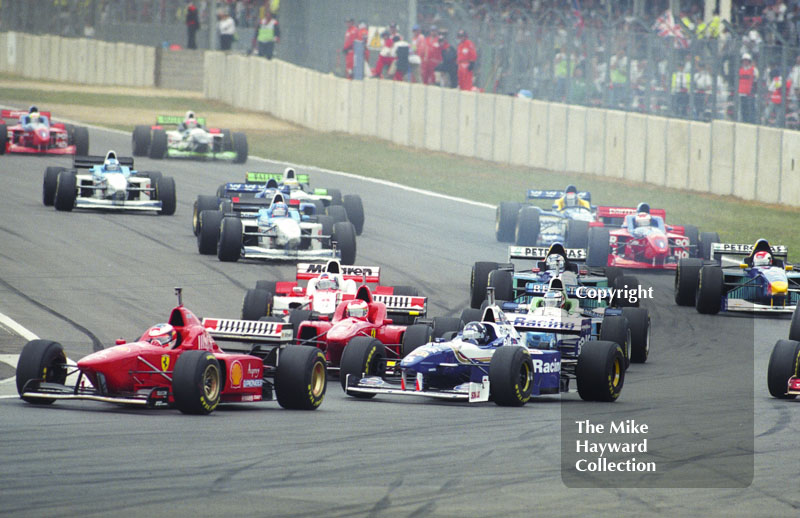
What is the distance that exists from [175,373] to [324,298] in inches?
209

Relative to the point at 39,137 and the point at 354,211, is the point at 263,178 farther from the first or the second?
the point at 39,137

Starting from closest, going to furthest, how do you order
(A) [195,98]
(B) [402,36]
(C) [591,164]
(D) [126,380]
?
(D) [126,380], (C) [591,164], (B) [402,36], (A) [195,98]

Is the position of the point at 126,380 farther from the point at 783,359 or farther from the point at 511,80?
the point at 511,80

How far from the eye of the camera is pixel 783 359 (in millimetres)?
15766

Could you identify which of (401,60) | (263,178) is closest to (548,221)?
(263,178)

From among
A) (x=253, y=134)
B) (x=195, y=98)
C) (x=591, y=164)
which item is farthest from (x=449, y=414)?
(x=195, y=98)

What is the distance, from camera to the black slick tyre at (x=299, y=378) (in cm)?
1423

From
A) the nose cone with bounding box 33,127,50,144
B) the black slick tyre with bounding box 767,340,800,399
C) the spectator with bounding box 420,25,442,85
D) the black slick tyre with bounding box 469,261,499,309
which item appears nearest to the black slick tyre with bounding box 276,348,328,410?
the black slick tyre with bounding box 767,340,800,399

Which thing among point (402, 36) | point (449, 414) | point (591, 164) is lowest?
point (449, 414)

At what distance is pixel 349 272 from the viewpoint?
20.0 metres

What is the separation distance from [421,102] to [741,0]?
32.6 feet

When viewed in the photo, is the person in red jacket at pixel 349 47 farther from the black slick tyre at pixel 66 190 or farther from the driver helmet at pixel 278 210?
the driver helmet at pixel 278 210

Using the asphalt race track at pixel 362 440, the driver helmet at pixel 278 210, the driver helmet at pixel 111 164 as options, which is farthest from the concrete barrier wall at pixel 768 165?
the driver helmet at pixel 111 164

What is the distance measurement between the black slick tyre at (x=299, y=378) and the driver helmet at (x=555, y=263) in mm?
6235
